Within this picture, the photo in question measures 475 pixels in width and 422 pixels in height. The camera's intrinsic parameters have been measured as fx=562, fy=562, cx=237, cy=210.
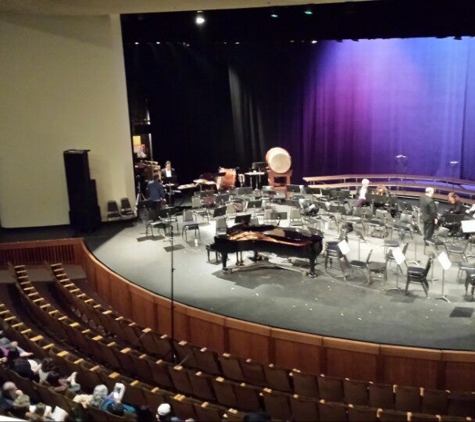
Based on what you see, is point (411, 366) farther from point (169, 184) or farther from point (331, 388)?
point (169, 184)

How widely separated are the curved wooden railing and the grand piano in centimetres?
182

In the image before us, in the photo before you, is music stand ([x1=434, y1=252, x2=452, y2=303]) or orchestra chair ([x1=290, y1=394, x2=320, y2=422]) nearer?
orchestra chair ([x1=290, y1=394, x2=320, y2=422])

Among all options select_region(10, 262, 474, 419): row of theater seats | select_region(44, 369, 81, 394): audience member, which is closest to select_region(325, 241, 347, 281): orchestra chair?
select_region(10, 262, 474, 419): row of theater seats

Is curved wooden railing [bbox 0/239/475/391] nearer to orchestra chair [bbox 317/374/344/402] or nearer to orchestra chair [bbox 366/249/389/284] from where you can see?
orchestra chair [bbox 317/374/344/402]

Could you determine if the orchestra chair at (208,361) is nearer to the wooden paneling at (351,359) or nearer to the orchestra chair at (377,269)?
the wooden paneling at (351,359)

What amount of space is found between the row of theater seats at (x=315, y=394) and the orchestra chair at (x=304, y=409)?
0.04ft

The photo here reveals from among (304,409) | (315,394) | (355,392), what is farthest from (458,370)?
(304,409)

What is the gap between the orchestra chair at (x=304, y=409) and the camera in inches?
241

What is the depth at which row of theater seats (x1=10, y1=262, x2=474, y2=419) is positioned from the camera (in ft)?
20.9

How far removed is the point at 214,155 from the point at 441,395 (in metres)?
14.3

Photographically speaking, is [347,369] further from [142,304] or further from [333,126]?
[333,126]

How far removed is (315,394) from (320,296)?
284cm

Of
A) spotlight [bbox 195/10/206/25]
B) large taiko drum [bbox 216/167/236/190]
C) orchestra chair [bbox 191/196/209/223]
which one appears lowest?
orchestra chair [bbox 191/196/209/223]

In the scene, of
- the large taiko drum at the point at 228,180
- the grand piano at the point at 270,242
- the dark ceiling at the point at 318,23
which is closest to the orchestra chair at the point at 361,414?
the grand piano at the point at 270,242
